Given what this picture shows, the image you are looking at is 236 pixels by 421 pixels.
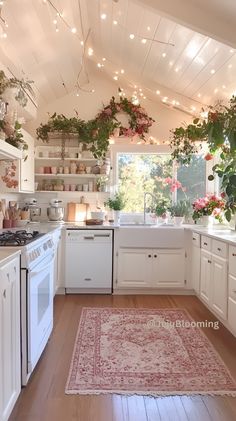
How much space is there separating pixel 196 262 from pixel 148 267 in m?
0.60

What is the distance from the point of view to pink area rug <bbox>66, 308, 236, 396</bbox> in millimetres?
2100

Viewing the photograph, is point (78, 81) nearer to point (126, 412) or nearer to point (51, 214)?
point (51, 214)

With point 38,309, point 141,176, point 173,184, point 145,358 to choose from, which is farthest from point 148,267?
point 38,309

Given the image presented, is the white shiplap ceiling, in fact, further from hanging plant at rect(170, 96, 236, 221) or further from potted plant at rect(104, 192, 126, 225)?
potted plant at rect(104, 192, 126, 225)

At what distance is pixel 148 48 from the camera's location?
3303mm

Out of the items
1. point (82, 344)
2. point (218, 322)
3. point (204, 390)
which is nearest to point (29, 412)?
point (82, 344)

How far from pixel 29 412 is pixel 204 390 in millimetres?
1093

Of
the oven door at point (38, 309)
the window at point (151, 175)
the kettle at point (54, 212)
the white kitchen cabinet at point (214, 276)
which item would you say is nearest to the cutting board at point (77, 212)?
the kettle at point (54, 212)

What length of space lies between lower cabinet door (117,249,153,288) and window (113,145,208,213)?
0.86m

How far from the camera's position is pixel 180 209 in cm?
Answer: 436

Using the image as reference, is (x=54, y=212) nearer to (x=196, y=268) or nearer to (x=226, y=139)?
(x=196, y=268)

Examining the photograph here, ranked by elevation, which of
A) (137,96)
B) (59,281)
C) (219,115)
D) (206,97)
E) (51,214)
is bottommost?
(59,281)

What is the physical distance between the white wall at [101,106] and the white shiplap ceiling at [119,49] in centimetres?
27

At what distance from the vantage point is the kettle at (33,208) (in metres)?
4.34
